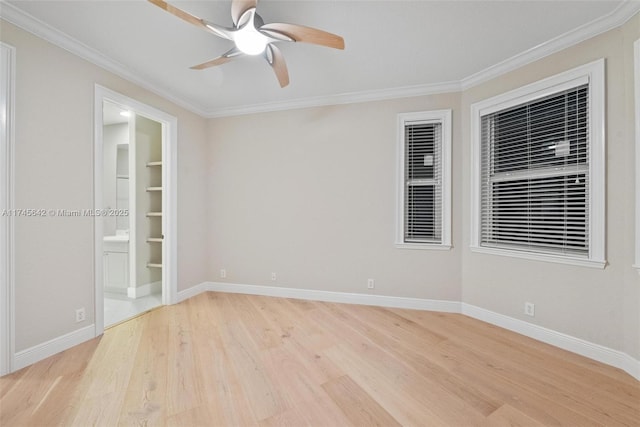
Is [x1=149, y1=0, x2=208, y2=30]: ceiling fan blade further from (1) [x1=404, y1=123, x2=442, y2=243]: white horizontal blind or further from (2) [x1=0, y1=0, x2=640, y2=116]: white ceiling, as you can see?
(1) [x1=404, y1=123, x2=442, y2=243]: white horizontal blind

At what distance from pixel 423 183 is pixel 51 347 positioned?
399 cm

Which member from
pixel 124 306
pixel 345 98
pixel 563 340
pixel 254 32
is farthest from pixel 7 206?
pixel 563 340

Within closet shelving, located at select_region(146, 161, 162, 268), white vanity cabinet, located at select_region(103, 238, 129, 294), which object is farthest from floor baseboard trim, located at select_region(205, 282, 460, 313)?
white vanity cabinet, located at select_region(103, 238, 129, 294)

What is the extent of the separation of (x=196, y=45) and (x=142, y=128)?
2231 millimetres

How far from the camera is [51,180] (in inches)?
96.4

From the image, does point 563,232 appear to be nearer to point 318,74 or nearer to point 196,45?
point 318,74

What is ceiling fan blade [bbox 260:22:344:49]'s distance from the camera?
1.88 metres

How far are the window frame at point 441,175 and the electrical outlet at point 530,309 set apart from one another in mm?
932

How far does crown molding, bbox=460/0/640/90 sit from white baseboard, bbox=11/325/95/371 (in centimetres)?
467

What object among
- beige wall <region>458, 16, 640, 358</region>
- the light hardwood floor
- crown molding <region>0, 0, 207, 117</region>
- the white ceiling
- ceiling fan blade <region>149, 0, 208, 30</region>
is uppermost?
the white ceiling

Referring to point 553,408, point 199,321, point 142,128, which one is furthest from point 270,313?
point 142,128

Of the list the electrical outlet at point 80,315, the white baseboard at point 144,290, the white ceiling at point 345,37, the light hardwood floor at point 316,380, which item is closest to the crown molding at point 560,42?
the white ceiling at point 345,37

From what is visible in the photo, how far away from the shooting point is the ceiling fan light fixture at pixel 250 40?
6.49 feet

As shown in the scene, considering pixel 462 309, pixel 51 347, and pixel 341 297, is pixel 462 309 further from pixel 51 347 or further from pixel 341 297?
pixel 51 347
